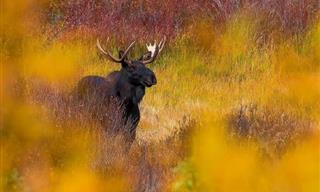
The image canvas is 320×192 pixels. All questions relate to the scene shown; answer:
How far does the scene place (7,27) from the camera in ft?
22.5

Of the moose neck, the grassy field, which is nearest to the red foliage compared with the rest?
the grassy field

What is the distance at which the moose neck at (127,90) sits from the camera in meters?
8.67

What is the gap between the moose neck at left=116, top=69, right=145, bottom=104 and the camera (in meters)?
8.67

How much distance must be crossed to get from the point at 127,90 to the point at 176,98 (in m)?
2.24

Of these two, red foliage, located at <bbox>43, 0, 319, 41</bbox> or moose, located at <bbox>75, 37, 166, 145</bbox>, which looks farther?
red foliage, located at <bbox>43, 0, 319, 41</bbox>

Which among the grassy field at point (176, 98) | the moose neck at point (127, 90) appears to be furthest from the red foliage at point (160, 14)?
the moose neck at point (127, 90)

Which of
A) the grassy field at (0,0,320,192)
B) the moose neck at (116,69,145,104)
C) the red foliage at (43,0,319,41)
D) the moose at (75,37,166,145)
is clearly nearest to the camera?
the grassy field at (0,0,320,192)

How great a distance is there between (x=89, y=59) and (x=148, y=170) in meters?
5.28

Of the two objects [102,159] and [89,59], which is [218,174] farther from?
[89,59]

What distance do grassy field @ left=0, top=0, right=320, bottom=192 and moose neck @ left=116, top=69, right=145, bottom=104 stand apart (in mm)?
447

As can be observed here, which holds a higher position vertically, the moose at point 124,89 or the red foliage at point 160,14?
the red foliage at point 160,14

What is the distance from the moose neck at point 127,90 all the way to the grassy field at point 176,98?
45 cm

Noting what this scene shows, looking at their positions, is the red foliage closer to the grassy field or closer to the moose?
the grassy field

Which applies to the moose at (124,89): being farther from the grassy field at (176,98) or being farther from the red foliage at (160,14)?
the red foliage at (160,14)
